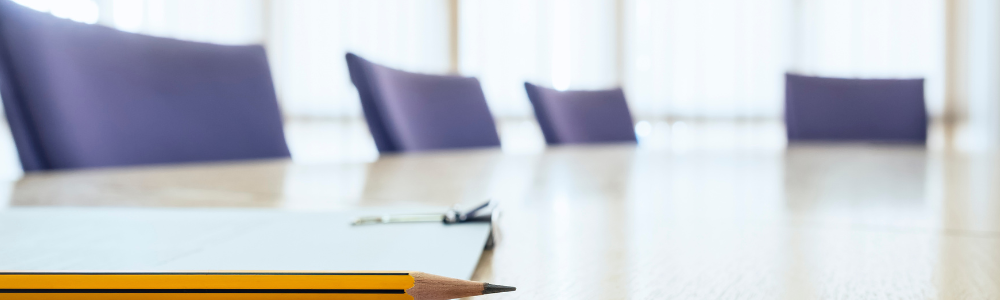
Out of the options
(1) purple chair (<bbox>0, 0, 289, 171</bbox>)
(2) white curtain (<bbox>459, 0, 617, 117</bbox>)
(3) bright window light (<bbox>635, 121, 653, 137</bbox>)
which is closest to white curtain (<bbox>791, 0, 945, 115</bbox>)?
(3) bright window light (<bbox>635, 121, 653, 137</bbox>)

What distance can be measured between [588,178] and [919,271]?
0.34 metres

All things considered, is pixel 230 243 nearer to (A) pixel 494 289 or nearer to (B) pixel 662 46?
(A) pixel 494 289

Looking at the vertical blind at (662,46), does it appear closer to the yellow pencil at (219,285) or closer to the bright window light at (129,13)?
the bright window light at (129,13)

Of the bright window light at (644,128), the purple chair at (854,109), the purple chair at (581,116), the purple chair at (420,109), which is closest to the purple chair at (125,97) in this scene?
the purple chair at (420,109)

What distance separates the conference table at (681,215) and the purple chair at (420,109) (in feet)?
1.57

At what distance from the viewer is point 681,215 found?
308 millimetres

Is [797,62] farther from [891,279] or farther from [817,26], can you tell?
[891,279]

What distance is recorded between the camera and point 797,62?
3.26 metres

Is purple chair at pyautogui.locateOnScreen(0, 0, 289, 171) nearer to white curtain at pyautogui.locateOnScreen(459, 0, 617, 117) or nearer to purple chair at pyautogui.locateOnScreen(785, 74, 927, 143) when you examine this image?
purple chair at pyautogui.locateOnScreen(785, 74, 927, 143)

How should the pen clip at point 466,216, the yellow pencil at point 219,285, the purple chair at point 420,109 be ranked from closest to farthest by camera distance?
1. the yellow pencil at point 219,285
2. the pen clip at point 466,216
3. the purple chair at point 420,109

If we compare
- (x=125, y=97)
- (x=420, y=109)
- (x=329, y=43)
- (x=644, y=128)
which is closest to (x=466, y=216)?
(x=125, y=97)

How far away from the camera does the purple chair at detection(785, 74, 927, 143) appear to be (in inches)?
81.4

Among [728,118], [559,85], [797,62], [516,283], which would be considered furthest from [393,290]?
[797,62]

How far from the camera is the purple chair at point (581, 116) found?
1741mm
